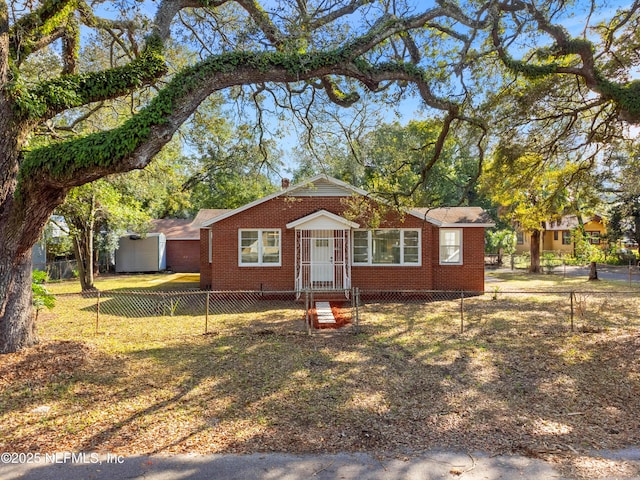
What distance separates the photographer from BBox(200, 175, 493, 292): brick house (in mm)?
13805

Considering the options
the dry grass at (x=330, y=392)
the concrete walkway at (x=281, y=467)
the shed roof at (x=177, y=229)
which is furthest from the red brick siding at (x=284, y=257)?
the shed roof at (x=177, y=229)

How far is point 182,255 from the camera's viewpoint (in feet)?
91.8

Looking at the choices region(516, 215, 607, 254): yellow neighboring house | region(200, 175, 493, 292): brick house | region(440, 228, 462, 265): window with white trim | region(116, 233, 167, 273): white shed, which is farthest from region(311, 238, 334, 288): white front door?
region(516, 215, 607, 254): yellow neighboring house

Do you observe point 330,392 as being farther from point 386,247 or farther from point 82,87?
point 386,247

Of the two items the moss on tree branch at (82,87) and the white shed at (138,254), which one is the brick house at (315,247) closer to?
the moss on tree branch at (82,87)

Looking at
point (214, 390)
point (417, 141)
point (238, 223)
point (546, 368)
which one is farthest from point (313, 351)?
point (417, 141)

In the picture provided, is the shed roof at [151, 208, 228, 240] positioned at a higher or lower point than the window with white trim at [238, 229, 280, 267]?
higher

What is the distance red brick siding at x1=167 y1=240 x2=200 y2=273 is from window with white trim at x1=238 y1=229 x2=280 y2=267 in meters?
15.2

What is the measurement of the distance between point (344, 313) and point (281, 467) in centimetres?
799

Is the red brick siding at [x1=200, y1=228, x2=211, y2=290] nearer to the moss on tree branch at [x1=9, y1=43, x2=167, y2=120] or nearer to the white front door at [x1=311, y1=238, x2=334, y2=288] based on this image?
the white front door at [x1=311, y1=238, x2=334, y2=288]

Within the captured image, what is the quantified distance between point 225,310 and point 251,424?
26.8 feet

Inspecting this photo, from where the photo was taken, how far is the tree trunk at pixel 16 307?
5961 millimetres

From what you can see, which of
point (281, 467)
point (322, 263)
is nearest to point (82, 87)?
point (281, 467)

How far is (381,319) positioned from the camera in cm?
1045
